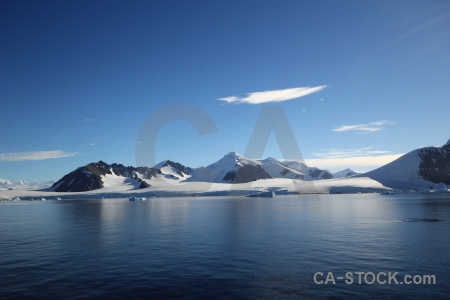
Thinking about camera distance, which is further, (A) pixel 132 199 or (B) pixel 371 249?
(A) pixel 132 199

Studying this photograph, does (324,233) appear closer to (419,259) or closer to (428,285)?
(419,259)

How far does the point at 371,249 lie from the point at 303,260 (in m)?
7.93

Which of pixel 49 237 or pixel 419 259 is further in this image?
pixel 49 237

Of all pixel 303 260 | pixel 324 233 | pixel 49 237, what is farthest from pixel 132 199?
pixel 303 260

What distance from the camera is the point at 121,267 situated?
24047 millimetres

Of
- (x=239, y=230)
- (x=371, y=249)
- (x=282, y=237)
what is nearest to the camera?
(x=371, y=249)

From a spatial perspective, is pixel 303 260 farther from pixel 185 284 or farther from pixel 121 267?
pixel 121 267

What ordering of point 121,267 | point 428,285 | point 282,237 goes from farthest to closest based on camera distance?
point 282,237 < point 121,267 < point 428,285

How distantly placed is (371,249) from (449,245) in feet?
25.0

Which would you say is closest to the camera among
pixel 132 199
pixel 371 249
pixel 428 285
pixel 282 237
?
pixel 428 285

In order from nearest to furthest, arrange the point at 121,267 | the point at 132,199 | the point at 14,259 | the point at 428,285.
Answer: the point at 428,285 → the point at 121,267 → the point at 14,259 → the point at 132,199

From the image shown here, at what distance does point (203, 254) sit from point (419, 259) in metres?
17.2

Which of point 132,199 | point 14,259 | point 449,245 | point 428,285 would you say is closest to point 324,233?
point 449,245

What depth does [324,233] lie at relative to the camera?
127 feet
